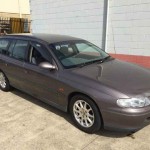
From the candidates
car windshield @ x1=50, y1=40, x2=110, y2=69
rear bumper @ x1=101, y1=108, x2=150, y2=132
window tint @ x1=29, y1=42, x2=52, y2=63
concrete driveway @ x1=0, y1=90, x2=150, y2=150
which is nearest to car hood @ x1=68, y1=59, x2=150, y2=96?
car windshield @ x1=50, y1=40, x2=110, y2=69

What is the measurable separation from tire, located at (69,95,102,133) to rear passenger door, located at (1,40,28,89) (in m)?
1.64

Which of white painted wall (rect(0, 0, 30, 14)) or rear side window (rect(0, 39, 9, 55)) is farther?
white painted wall (rect(0, 0, 30, 14))

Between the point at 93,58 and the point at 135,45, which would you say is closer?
the point at 93,58

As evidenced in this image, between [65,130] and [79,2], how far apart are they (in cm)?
636

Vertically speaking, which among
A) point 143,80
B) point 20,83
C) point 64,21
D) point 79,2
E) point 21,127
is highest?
point 79,2

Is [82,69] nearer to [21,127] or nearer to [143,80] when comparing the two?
[143,80]

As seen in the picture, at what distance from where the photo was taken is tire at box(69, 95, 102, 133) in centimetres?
370

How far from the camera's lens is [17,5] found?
1025 inches

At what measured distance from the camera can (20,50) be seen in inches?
209

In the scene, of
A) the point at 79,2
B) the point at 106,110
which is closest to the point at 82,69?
the point at 106,110

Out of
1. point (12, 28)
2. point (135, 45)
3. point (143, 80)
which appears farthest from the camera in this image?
point (12, 28)

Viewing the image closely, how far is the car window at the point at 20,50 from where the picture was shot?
5149mm

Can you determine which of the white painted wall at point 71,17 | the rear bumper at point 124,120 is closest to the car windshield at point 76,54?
the rear bumper at point 124,120

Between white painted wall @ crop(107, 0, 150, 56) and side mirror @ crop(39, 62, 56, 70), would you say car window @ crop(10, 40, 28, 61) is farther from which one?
white painted wall @ crop(107, 0, 150, 56)
